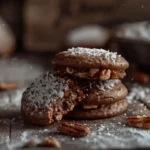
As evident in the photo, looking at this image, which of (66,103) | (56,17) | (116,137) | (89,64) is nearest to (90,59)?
(89,64)

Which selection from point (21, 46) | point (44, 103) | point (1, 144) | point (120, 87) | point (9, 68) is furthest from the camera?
point (21, 46)

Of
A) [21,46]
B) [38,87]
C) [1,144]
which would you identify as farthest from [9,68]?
Answer: [1,144]

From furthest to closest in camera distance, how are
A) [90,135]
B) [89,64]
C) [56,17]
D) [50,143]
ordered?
[56,17]
[89,64]
[90,135]
[50,143]

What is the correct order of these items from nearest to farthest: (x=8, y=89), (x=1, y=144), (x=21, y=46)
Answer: (x=1, y=144) < (x=8, y=89) < (x=21, y=46)

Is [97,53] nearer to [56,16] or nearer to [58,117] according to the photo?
[58,117]

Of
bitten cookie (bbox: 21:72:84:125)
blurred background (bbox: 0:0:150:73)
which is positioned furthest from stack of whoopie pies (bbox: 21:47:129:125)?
blurred background (bbox: 0:0:150:73)

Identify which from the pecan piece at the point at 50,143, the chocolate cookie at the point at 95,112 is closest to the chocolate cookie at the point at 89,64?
the chocolate cookie at the point at 95,112

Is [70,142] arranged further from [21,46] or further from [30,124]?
[21,46]
